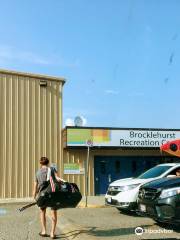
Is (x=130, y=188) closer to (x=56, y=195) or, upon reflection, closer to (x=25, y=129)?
(x=56, y=195)

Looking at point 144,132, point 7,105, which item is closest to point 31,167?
point 7,105

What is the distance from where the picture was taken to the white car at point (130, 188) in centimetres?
1452

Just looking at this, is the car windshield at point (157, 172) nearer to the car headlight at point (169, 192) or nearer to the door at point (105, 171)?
the car headlight at point (169, 192)

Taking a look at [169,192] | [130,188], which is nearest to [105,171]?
[130,188]

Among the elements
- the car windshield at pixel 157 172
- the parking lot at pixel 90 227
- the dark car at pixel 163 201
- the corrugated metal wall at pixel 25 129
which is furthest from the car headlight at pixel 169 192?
the corrugated metal wall at pixel 25 129

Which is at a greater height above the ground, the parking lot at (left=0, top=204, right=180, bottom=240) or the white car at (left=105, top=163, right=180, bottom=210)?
the white car at (left=105, top=163, right=180, bottom=210)

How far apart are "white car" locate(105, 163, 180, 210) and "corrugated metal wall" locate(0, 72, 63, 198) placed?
33.1 ft

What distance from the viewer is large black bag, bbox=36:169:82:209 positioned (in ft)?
34.5

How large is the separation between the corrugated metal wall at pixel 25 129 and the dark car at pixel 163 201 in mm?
14498

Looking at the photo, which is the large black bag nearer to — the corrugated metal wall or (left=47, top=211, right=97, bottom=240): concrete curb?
(left=47, top=211, right=97, bottom=240): concrete curb

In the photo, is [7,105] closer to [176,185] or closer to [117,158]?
[117,158]

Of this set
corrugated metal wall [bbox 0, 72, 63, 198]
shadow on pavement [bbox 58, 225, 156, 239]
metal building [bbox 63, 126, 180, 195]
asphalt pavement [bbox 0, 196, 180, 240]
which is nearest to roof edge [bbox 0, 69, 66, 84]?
corrugated metal wall [bbox 0, 72, 63, 198]

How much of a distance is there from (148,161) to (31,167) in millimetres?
6614

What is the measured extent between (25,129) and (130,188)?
457 inches
